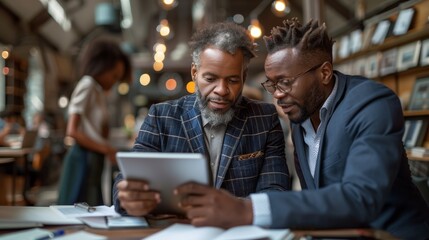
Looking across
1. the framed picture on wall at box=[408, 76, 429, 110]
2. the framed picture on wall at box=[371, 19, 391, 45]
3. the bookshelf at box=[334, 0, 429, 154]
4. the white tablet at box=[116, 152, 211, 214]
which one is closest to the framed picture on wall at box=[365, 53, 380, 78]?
the bookshelf at box=[334, 0, 429, 154]

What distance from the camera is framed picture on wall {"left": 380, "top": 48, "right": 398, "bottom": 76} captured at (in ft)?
15.6

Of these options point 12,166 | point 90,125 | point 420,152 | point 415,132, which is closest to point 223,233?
point 90,125

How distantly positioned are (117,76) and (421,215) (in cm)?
271

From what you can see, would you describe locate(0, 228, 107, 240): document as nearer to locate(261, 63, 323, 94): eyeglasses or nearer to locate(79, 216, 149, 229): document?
locate(79, 216, 149, 229): document

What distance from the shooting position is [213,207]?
119 cm

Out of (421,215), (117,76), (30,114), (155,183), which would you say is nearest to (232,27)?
(155,183)

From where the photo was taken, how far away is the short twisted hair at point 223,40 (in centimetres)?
182

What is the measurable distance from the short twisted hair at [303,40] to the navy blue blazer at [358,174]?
133 mm

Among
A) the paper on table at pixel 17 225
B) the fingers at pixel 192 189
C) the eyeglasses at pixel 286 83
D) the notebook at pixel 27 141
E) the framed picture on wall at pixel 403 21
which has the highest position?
the framed picture on wall at pixel 403 21

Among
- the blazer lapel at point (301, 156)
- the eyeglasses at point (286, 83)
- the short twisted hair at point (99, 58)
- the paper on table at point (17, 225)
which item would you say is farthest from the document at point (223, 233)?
the short twisted hair at point (99, 58)

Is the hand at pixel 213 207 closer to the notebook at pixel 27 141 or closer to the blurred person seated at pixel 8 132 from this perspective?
the notebook at pixel 27 141

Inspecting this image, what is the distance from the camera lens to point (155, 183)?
4.19ft

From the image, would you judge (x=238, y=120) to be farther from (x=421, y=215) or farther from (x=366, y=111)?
(x=421, y=215)

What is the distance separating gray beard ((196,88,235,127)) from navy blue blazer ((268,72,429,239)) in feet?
0.89
